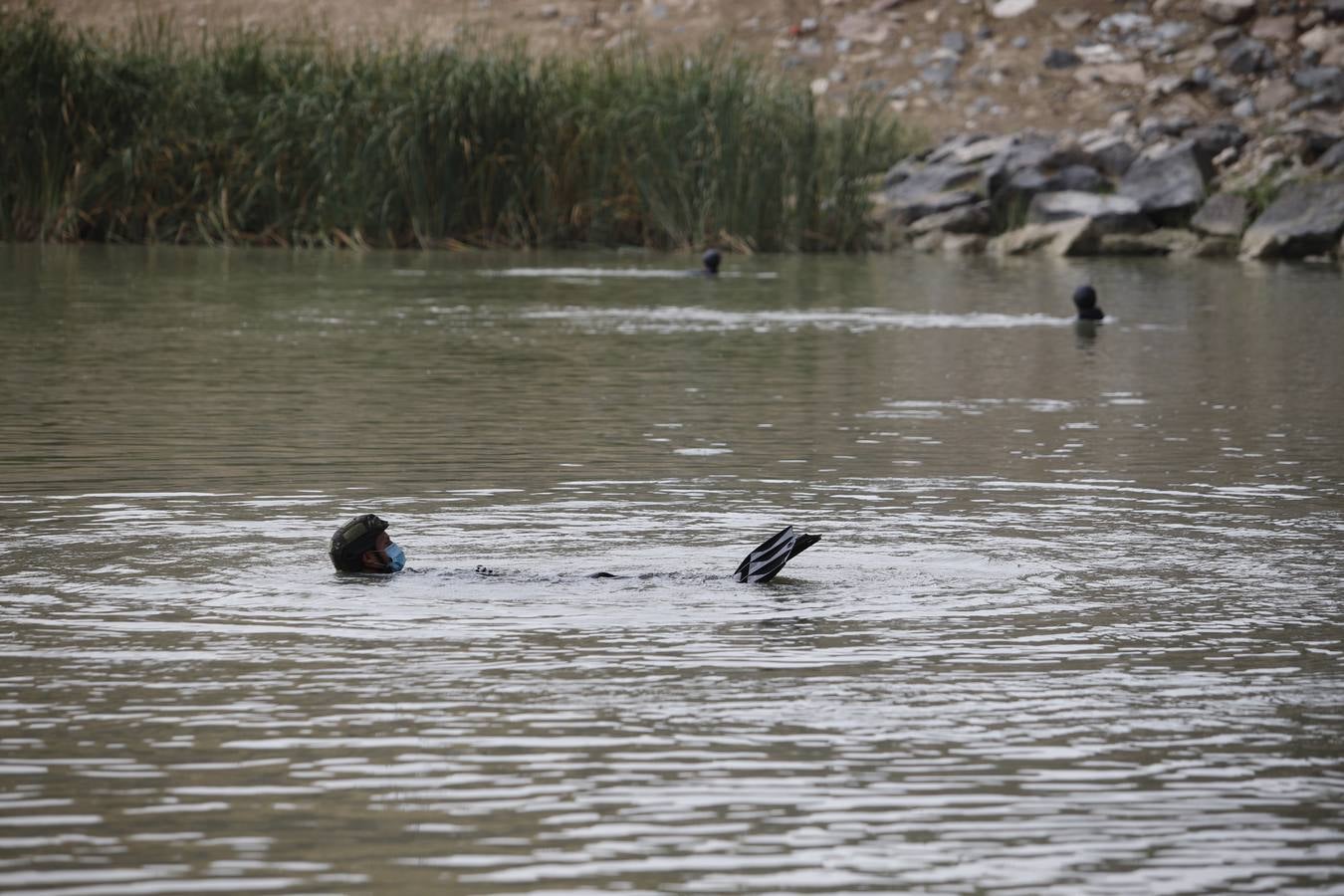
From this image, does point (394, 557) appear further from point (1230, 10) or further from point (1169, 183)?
point (1230, 10)

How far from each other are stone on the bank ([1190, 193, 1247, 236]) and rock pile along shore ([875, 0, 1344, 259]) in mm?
14

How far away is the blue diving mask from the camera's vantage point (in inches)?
270

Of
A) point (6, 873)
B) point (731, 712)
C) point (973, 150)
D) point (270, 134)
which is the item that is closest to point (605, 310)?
point (270, 134)

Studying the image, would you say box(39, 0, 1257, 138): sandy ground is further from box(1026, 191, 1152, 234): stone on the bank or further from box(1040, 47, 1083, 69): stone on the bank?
box(1026, 191, 1152, 234): stone on the bank

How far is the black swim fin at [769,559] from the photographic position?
21.6 ft

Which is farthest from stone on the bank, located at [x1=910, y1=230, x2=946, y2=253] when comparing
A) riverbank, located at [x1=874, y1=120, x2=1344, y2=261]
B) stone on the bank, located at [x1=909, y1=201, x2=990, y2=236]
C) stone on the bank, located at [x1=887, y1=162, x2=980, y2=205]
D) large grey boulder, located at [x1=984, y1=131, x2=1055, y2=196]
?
stone on the bank, located at [x1=887, y1=162, x2=980, y2=205]

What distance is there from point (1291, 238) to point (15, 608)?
2665cm

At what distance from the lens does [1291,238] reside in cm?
Answer: 3102

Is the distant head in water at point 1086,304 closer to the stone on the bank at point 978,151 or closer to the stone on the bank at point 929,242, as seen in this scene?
the stone on the bank at point 929,242

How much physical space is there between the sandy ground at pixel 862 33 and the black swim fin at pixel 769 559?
40.2 meters

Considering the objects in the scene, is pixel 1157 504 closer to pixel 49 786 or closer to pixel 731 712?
pixel 731 712

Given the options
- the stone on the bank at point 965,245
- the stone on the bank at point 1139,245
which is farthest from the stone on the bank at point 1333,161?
the stone on the bank at point 965,245

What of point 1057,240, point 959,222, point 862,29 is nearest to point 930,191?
point 959,222

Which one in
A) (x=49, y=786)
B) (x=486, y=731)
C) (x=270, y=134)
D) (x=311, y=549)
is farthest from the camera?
(x=270, y=134)
